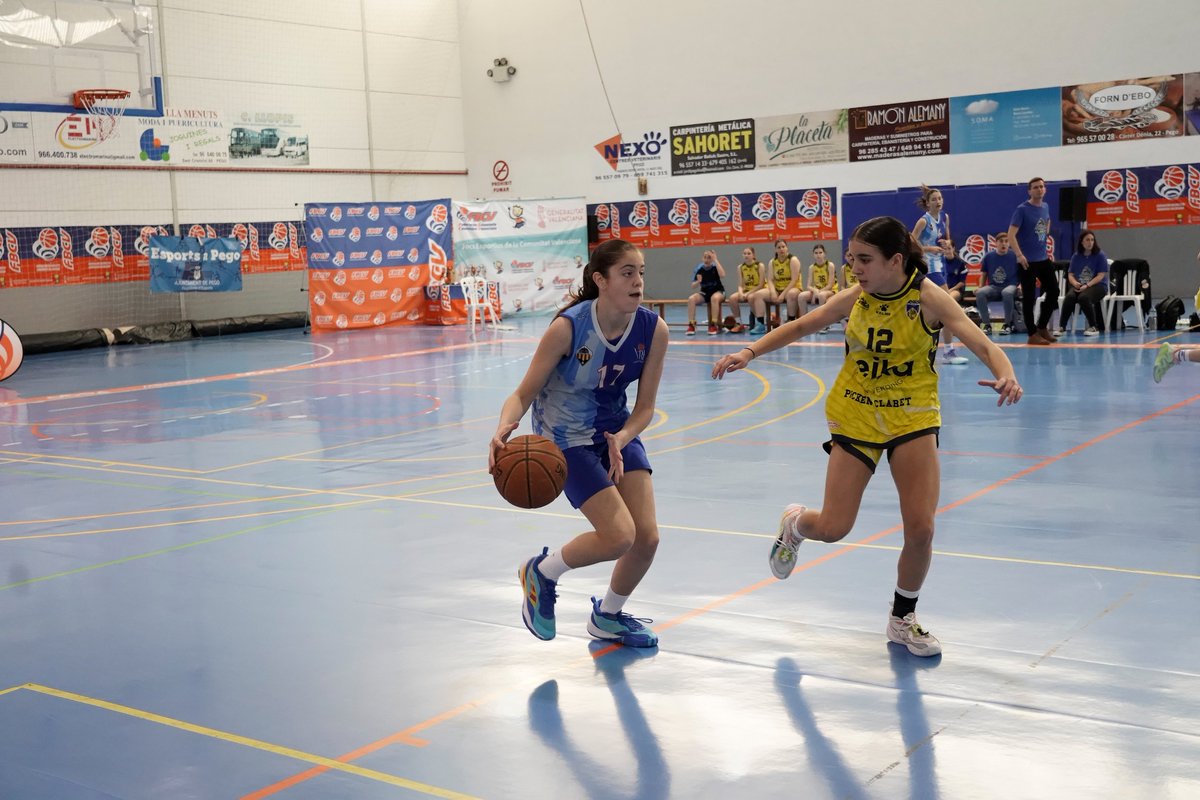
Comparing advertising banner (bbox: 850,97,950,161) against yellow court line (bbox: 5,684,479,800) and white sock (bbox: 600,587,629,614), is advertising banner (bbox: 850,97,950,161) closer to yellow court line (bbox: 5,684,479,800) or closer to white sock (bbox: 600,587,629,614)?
white sock (bbox: 600,587,629,614)

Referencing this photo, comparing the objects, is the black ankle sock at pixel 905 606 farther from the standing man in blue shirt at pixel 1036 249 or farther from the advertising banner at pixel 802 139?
the advertising banner at pixel 802 139

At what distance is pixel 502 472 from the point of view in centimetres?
487

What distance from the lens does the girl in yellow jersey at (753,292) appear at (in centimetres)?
2178

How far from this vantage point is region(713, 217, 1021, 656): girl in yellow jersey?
16.0ft

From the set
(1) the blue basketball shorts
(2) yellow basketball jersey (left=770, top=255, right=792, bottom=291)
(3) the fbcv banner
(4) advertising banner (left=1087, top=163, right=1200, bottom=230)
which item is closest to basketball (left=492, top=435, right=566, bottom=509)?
(1) the blue basketball shorts

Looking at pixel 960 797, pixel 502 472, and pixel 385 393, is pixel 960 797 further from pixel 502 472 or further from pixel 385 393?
pixel 385 393

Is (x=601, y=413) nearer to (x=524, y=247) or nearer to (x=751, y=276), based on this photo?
(x=751, y=276)

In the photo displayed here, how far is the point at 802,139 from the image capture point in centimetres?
2720

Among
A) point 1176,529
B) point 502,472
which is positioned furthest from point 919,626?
point 1176,529

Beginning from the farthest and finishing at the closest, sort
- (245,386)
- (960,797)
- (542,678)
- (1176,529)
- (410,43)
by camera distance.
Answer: (410,43)
(245,386)
(1176,529)
(542,678)
(960,797)

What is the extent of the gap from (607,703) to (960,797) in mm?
1432

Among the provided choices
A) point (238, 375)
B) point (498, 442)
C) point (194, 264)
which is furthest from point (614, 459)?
point (194, 264)

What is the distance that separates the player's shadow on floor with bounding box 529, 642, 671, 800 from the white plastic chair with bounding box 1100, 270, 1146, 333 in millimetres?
15464

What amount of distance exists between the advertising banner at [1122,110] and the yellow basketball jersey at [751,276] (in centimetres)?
706
